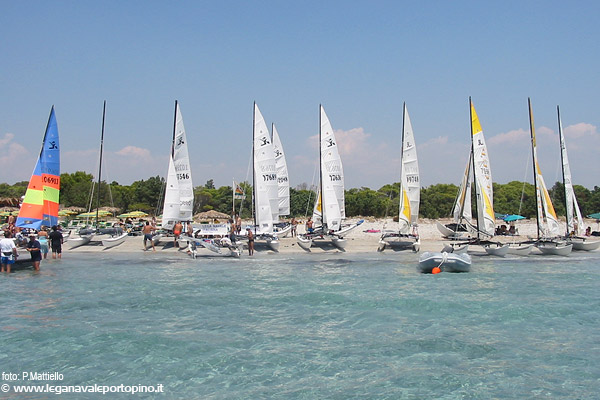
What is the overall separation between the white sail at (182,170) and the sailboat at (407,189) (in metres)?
12.1

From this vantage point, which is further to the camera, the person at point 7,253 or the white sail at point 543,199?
the white sail at point 543,199

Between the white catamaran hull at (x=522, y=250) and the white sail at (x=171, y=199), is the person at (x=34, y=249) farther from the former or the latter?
the white catamaran hull at (x=522, y=250)

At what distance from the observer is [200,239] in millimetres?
Answer: 26266

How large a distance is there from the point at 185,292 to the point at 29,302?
183 inches

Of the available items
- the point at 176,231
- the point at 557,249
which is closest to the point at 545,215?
the point at 557,249

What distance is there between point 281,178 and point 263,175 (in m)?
8.92

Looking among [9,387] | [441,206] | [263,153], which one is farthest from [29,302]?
[441,206]

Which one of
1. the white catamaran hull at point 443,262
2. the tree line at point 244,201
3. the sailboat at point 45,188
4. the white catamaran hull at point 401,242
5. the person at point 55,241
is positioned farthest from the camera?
the tree line at point 244,201

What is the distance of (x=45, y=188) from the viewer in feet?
84.5

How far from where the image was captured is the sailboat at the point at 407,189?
2878cm

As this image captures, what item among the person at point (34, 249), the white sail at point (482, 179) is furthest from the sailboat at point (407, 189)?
the person at point (34, 249)

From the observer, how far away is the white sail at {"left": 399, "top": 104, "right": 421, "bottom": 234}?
2881cm

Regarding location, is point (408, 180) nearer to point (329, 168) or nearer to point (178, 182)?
point (329, 168)

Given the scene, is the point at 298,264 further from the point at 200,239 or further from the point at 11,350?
the point at 11,350
